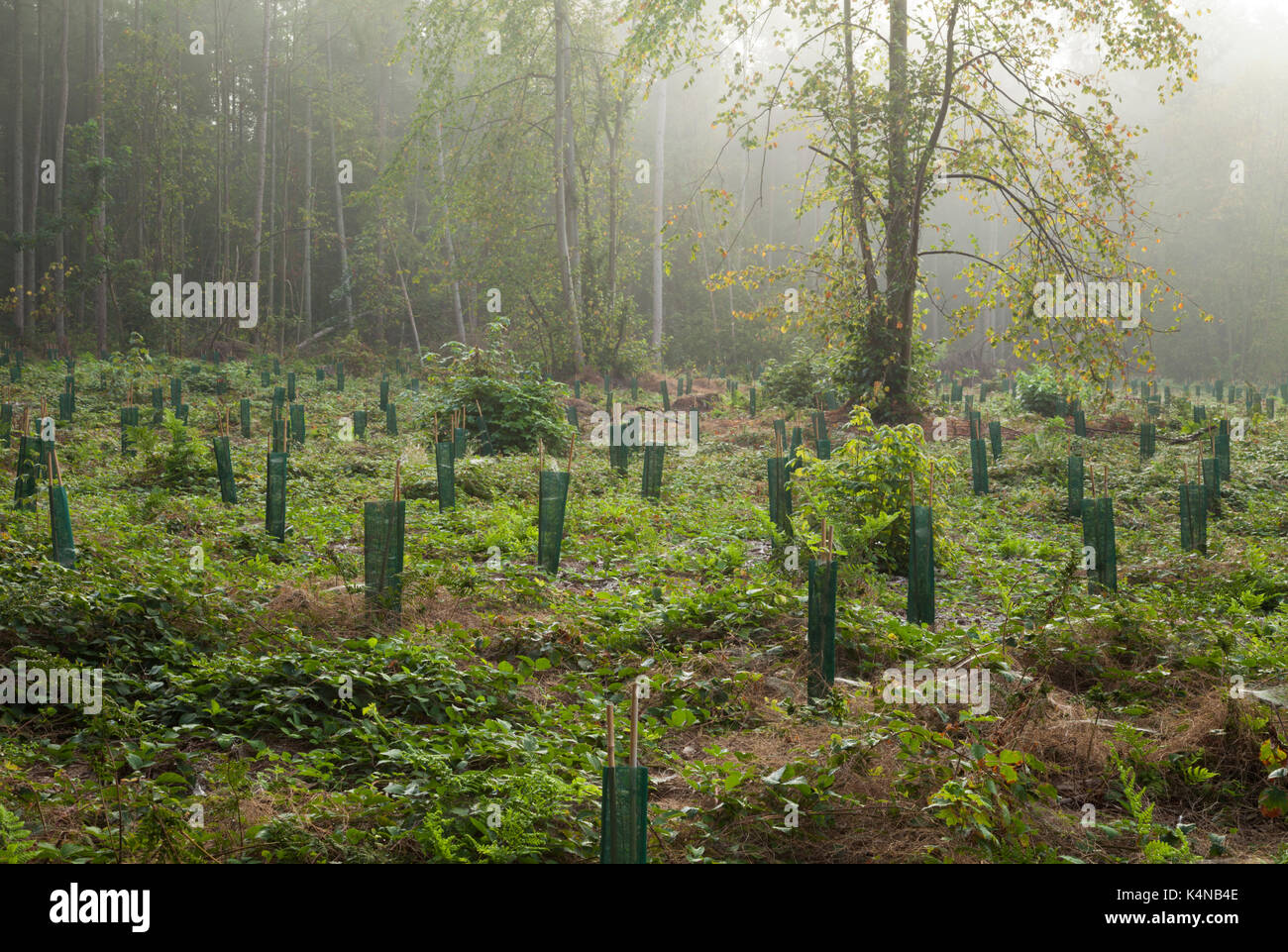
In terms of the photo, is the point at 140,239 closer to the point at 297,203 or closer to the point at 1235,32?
the point at 297,203

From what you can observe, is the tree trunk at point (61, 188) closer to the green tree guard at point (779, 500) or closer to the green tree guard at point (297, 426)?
the green tree guard at point (297, 426)

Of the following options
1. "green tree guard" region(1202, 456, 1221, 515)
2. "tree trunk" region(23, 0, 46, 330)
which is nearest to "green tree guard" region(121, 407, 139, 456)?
"green tree guard" region(1202, 456, 1221, 515)

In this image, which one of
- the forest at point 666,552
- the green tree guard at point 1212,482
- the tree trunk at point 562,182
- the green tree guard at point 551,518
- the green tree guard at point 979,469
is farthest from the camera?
the tree trunk at point 562,182

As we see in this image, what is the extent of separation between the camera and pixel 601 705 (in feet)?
13.6

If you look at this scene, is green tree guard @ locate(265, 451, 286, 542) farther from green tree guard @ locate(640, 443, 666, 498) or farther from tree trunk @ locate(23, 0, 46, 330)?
tree trunk @ locate(23, 0, 46, 330)

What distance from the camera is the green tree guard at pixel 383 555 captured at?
519 cm

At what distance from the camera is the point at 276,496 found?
6645 mm

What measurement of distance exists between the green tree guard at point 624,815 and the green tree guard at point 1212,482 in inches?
280

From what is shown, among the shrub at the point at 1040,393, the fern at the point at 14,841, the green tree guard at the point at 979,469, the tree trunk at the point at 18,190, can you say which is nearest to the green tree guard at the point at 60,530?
the fern at the point at 14,841

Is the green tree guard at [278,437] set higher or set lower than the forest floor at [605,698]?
higher

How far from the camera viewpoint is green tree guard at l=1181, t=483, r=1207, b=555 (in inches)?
267

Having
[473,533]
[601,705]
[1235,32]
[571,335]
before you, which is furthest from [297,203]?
[1235,32]

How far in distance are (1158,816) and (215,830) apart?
3097mm

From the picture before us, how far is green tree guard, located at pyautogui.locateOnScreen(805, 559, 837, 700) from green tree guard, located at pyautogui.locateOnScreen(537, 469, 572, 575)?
233cm
